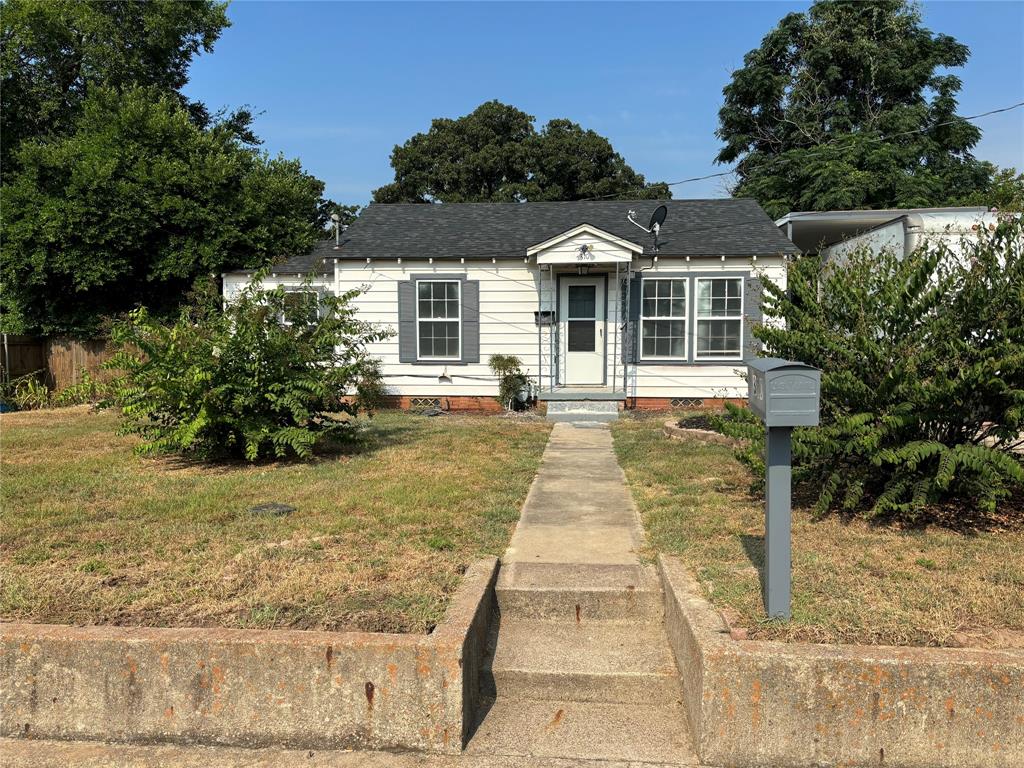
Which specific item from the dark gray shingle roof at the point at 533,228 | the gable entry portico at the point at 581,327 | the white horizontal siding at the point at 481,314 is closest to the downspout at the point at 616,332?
the gable entry portico at the point at 581,327

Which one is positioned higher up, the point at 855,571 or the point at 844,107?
the point at 844,107

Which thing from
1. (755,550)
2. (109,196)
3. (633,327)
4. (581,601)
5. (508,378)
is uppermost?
(109,196)

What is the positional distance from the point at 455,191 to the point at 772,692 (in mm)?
34013

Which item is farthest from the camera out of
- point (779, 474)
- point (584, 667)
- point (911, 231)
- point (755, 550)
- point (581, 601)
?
point (911, 231)

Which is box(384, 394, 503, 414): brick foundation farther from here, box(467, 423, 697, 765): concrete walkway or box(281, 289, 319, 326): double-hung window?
box(467, 423, 697, 765): concrete walkway

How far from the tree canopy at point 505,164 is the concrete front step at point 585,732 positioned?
31789mm

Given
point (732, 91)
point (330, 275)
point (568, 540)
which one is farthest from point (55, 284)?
point (732, 91)

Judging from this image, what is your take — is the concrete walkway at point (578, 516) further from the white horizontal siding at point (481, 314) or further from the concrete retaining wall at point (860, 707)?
the white horizontal siding at point (481, 314)

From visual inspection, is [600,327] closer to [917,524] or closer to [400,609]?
[917,524]

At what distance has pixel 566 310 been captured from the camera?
1274cm

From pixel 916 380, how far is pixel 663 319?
7.90 meters

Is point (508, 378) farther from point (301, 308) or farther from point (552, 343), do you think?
point (301, 308)

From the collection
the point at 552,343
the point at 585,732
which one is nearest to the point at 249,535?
the point at 585,732

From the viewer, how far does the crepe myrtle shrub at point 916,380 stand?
14.6 feet
